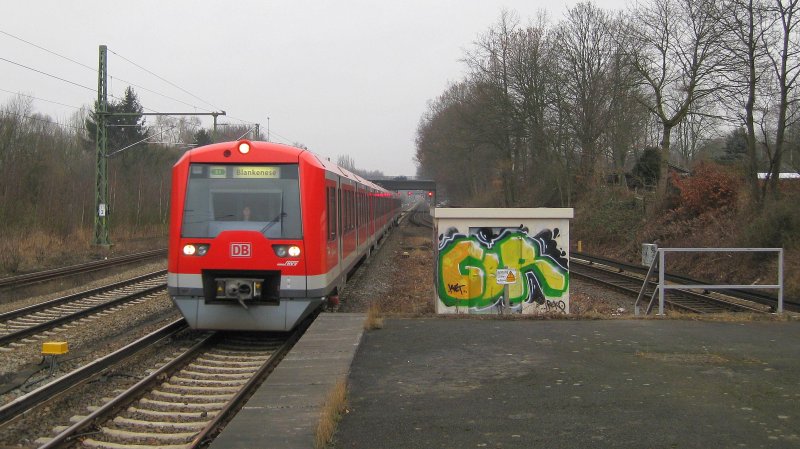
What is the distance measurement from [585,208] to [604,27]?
898 centimetres

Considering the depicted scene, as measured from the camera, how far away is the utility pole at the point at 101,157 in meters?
25.3

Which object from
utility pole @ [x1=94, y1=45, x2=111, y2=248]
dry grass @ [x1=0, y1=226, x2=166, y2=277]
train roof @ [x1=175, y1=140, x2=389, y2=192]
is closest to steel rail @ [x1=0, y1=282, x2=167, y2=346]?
train roof @ [x1=175, y1=140, x2=389, y2=192]

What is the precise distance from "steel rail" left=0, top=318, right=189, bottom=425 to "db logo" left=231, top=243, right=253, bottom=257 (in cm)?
158

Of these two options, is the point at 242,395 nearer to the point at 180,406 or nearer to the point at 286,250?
the point at 180,406

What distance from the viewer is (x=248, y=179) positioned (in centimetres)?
906

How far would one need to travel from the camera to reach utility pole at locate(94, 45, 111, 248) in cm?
2533

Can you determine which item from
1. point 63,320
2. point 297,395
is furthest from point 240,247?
point 63,320

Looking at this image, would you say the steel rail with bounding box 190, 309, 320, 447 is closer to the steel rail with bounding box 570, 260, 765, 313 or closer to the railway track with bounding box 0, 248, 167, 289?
the steel rail with bounding box 570, 260, 765, 313

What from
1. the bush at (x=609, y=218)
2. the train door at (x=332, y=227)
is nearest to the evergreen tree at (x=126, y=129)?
the bush at (x=609, y=218)

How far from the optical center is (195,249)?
28.8ft

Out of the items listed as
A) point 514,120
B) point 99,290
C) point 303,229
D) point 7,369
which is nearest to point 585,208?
point 514,120

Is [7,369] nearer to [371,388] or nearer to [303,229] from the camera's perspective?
[303,229]

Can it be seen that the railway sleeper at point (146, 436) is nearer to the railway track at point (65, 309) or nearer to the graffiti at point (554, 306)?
the railway track at point (65, 309)

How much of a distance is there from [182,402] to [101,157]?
23032 mm
